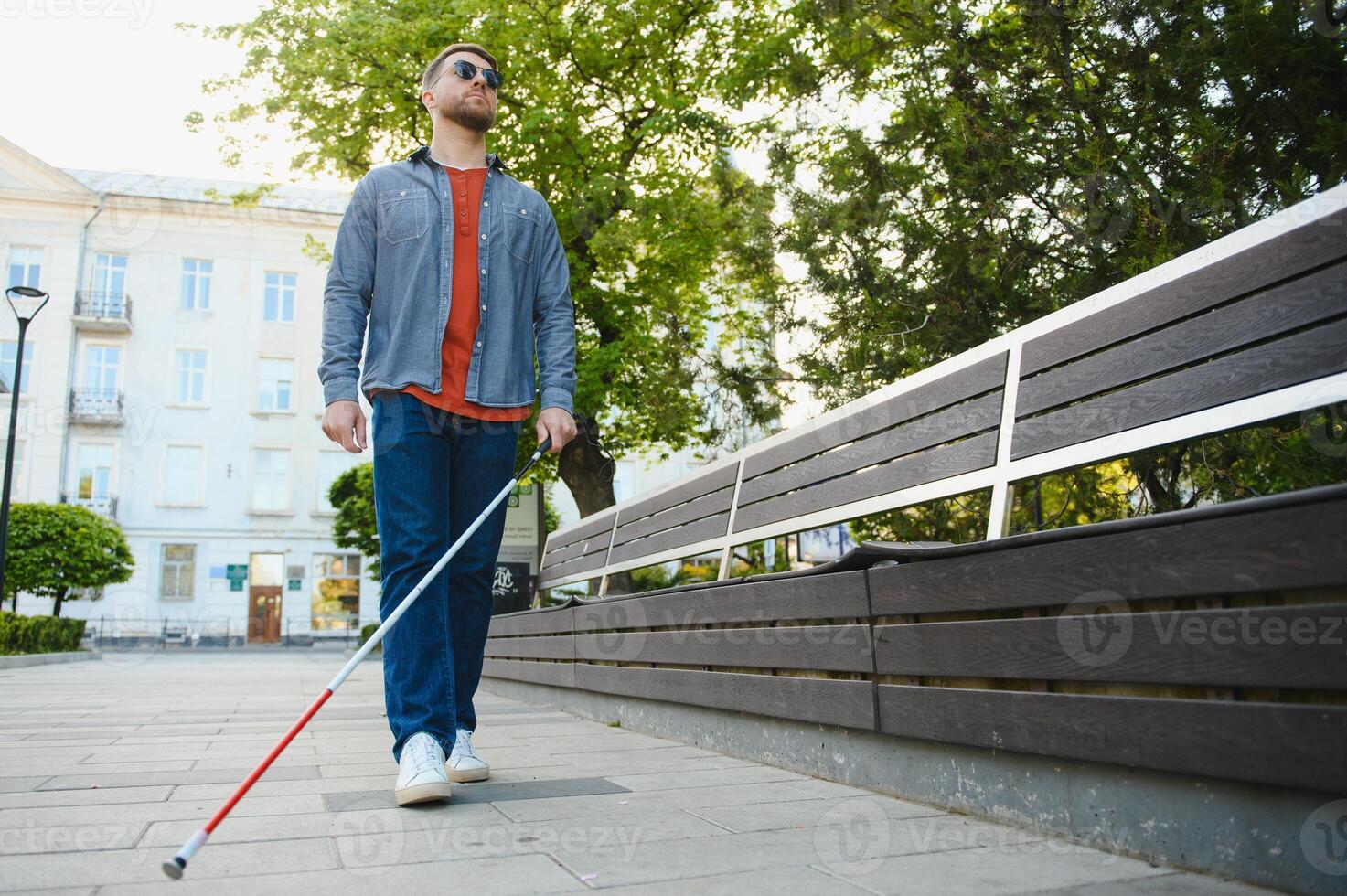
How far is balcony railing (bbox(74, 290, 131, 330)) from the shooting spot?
1280 inches

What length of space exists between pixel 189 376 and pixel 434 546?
1344 inches

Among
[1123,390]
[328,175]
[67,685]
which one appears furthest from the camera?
[328,175]

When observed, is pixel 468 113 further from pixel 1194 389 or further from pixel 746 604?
pixel 1194 389

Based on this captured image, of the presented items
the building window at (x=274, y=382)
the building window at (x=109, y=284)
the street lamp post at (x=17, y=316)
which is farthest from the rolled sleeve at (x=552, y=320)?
the building window at (x=109, y=284)

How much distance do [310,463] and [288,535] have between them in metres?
2.42

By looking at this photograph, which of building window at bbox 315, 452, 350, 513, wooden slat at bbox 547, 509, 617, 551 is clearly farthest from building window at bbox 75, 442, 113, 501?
wooden slat at bbox 547, 509, 617, 551

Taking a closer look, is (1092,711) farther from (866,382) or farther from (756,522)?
(866,382)

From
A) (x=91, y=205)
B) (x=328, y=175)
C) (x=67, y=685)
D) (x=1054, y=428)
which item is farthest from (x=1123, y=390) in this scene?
(x=91, y=205)

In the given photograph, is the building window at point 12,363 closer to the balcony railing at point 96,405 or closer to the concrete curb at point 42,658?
the balcony railing at point 96,405

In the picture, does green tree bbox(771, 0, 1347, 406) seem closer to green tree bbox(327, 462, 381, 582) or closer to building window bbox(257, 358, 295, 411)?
green tree bbox(327, 462, 381, 582)

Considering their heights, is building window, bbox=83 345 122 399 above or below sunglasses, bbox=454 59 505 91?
above

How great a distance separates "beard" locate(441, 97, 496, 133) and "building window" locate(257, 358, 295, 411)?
32.7 metres

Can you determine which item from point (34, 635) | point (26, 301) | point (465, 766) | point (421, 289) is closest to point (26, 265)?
point (26, 301)

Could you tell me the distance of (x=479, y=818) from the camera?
270 cm
